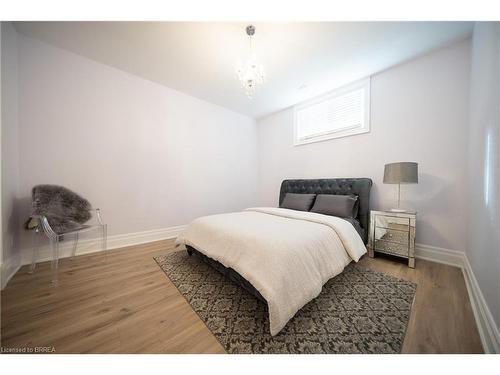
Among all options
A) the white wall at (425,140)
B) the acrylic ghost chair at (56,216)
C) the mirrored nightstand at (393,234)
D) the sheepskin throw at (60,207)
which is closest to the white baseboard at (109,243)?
the acrylic ghost chair at (56,216)

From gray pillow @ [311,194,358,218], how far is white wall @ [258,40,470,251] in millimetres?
492

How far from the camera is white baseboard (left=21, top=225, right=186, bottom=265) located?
205 centimetres

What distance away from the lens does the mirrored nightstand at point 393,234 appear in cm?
196

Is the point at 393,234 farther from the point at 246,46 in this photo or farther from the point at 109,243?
the point at 109,243

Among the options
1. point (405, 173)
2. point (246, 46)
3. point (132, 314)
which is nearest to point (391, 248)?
point (405, 173)

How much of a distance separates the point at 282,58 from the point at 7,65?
123 inches

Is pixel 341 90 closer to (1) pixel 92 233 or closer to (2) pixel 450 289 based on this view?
(2) pixel 450 289

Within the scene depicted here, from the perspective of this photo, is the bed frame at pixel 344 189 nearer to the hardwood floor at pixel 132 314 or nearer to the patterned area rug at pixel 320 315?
the patterned area rug at pixel 320 315

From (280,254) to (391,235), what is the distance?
1855mm

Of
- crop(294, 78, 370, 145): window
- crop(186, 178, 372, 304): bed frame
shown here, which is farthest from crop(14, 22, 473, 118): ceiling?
crop(186, 178, 372, 304): bed frame

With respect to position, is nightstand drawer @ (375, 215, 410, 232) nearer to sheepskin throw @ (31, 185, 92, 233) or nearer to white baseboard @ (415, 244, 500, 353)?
white baseboard @ (415, 244, 500, 353)

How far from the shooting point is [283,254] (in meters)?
1.18
